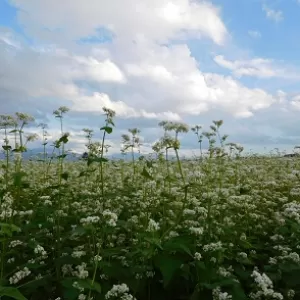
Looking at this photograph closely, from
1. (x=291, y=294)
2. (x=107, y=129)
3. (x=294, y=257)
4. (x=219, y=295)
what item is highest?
(x=107, y=129)

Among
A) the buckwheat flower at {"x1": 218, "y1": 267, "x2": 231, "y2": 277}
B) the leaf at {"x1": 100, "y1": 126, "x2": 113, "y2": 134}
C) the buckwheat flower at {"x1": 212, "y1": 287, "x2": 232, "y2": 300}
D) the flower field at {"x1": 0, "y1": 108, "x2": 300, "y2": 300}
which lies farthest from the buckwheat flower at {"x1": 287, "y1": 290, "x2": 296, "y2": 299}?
the leaf at {"x1": 100, "y1": 126, "x2": 113, "y2": 134}

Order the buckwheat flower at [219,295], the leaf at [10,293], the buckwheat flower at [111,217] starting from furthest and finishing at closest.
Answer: the buckwheat flower at [111,217], the buckwheat flower at [219,295], the leaf at [10,293]

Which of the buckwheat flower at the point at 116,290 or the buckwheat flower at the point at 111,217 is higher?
the buckwheat flower at the point at 111,217

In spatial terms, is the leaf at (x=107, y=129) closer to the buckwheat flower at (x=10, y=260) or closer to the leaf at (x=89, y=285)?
the buckwheat flower at (x=10, y=260)

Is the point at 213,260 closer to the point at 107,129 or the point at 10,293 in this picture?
the point at 107,129

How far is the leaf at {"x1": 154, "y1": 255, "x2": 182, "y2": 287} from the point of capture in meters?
3.48

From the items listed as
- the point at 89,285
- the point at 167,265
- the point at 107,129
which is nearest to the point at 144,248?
the point at 167,265

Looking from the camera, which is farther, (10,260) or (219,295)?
(10,260)

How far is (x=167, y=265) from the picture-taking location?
356cm

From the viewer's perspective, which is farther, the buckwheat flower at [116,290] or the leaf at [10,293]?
the buckwheat flower at [116,290]

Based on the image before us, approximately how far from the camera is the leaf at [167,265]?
3.48 meters

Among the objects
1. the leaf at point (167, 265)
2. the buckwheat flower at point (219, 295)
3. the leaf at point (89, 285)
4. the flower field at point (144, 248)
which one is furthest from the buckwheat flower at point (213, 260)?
the leaf at point (89, 285)

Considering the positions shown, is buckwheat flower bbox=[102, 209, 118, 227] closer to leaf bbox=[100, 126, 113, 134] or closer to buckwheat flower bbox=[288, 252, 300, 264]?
leaf bbox=[100, 126, 113, 134]

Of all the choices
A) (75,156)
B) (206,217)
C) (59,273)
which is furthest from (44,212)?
(75,156)
